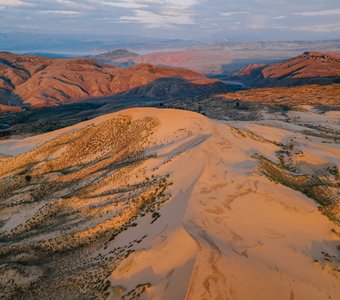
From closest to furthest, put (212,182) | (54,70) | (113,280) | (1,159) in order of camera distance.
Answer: (113,280), (212,182), (1,159), (54,70)

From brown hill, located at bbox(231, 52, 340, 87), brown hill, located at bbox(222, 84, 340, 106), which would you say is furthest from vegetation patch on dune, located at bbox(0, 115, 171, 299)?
brown hill, located at bbox(231, 52, 340, 87)

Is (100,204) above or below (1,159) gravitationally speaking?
above

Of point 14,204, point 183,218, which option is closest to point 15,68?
point 14,204

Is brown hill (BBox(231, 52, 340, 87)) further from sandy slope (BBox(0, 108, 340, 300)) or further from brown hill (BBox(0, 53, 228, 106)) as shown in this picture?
sandy slope (BBox(0, 108, 340, 300))

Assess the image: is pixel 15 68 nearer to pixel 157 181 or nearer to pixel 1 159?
pixel 1 159

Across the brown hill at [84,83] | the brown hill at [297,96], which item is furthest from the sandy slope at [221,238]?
the brown hill at [84,83]

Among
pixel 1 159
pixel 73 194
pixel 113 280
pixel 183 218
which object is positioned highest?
pixel 183 218

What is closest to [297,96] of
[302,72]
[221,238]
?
[302,72]

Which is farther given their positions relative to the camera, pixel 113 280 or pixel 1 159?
pixel 1 159
